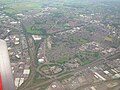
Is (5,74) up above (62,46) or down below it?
above

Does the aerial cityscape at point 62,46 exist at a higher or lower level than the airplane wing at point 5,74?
lower

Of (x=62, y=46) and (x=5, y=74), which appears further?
(x=62, y=46)

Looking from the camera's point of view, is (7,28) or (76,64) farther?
(7,28)

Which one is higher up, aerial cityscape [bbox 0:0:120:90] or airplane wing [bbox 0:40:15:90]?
airplane wing [bbox 0:40:15:90]

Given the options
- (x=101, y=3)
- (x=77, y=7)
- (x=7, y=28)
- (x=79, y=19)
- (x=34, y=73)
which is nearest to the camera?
(x=34, y=73)

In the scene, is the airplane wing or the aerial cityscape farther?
the aerial cityscape

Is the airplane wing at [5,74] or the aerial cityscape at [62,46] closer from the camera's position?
the airplane wing at [5,74]

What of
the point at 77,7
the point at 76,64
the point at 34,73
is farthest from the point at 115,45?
the point at 77,7

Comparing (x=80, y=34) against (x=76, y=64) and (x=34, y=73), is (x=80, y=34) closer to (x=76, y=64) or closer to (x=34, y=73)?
(x=76, y=64)
